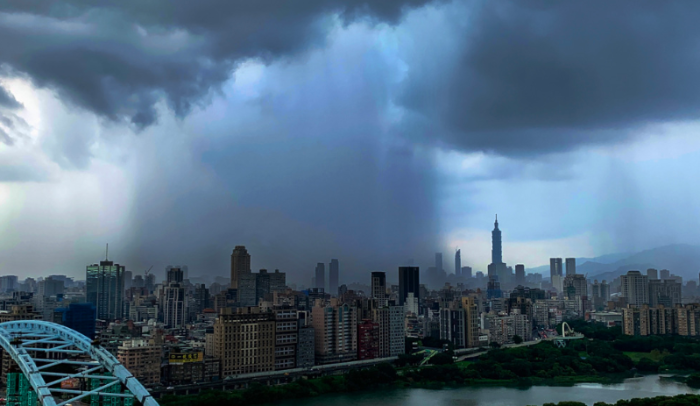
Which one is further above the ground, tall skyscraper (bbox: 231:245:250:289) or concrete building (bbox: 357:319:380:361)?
tall skyscraper (bbox: 231:245:250:289)

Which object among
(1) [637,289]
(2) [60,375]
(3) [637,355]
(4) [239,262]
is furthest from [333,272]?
(2) [60,375]

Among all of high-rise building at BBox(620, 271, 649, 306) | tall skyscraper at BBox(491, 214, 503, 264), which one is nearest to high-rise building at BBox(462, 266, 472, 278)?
tall skyscraper at BBox(491, 214, 503, 264)

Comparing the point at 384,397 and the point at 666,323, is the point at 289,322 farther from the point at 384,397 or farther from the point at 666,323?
the point at 666,323

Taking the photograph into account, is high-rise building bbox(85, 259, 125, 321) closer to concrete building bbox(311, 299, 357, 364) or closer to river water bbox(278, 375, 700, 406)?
concrete building bbox(311, 299, 357, 364)

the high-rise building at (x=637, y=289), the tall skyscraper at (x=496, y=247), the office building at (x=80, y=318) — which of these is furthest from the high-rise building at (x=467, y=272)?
the office building at (x=80, y=318)

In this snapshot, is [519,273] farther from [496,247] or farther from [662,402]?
[662,402]

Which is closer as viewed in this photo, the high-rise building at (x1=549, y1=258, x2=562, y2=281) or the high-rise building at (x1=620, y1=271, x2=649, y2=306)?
the high-rise building at (x1=620, y1=271, x2=649, y2=306)

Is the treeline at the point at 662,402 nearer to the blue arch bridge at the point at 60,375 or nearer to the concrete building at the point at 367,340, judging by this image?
the blue arch bridge at the point at 60,375
